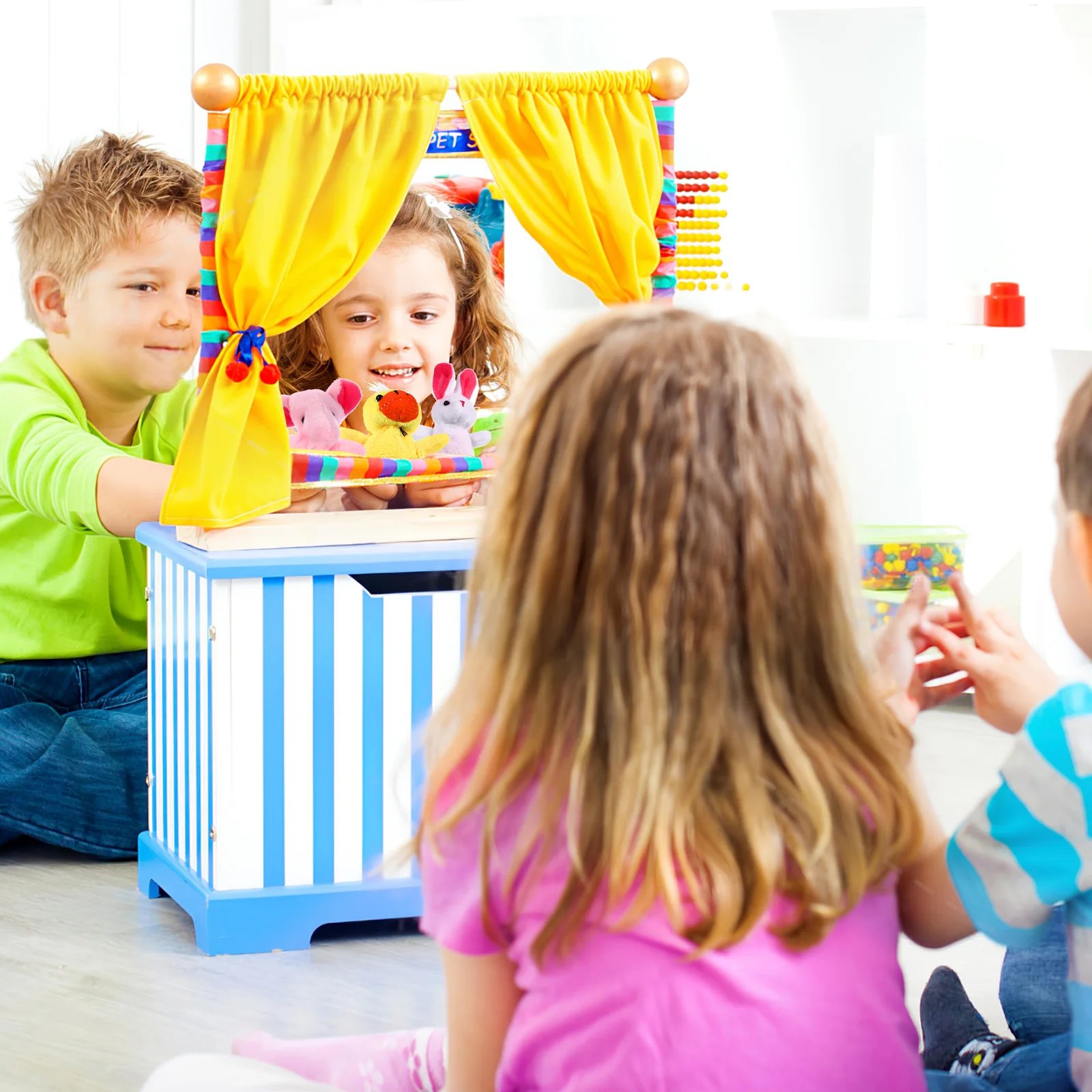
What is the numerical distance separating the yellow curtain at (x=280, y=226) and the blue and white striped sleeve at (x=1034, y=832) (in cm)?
80

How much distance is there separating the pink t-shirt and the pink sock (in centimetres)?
30

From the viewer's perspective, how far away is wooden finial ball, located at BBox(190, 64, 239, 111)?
4.26 feet

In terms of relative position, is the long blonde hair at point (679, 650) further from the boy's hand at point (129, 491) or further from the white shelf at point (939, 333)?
the white shelf at point (939, 333)

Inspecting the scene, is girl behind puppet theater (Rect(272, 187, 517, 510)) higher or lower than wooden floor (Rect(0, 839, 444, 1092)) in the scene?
higher

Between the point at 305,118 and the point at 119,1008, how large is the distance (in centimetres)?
78

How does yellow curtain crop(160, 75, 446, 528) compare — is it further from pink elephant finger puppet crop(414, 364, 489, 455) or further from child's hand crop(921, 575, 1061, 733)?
child's hand crop(921, 575, 1061, 733)

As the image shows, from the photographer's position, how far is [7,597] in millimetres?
1724

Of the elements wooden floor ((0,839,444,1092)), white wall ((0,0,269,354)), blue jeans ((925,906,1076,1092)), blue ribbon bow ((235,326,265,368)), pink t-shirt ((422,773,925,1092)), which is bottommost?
wooden floor ((0,839,444,1092))

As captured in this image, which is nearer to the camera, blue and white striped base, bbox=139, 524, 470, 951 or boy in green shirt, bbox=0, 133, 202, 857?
blue and white striped base, bbox=139, 524, 470, 951

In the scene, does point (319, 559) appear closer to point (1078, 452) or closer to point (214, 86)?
point (214, 86)

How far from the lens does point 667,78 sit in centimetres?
146

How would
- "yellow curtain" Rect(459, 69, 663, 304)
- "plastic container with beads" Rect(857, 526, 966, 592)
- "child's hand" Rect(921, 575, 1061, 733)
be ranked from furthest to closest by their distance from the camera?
"plastic container with beads" Rect(857, 526, 966, 592) → "yellow curtain" Rect(459, 69, 663, 304) → "child's hand" Rect(921, 575, 1061, 733)

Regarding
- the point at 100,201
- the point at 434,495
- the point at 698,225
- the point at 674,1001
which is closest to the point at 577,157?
the point at 434,495

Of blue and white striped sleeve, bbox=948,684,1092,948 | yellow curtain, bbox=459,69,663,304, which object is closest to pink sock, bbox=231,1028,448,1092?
blue and white striped sleeve, bbox=948,684,1092,948
